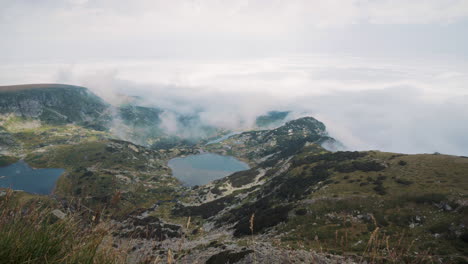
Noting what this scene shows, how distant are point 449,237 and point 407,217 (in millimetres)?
9345

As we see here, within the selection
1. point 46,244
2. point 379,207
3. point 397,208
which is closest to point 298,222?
point 379,207

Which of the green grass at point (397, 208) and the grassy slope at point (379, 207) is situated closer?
the green grass at point (397, 208)

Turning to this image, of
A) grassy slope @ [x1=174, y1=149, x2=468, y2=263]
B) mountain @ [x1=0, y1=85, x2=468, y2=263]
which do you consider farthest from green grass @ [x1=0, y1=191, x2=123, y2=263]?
grassy slope @ [x1=174, y1=149, x2=468, y2=263]

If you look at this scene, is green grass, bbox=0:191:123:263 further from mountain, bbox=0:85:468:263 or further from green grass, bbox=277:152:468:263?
green grass, bbox=277:152:468:263

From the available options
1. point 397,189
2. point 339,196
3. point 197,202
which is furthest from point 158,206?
point 397,189

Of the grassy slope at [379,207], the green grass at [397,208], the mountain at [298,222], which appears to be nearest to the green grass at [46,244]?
the mountain at [298,222]

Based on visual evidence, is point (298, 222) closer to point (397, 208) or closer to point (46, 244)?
point (397, 208)

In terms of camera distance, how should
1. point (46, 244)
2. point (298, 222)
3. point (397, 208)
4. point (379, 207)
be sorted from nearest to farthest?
point (46, 244), point (397, 208), point (379, 207), point (298, 222)

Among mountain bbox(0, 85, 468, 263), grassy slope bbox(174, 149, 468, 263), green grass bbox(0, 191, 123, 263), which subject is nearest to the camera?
green grass bbox(0, 191, 123, 263)

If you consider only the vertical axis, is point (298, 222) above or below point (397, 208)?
below

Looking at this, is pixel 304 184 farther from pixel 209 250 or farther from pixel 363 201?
pixel 209 250

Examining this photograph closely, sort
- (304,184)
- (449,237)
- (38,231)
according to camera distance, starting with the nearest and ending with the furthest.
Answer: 1. (38,231)
2. (449,237)
3. (304,184)

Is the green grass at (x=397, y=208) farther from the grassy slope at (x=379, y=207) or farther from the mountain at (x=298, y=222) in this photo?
the mountain at (x=298, y=222)

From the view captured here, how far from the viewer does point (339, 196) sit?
218 ft
